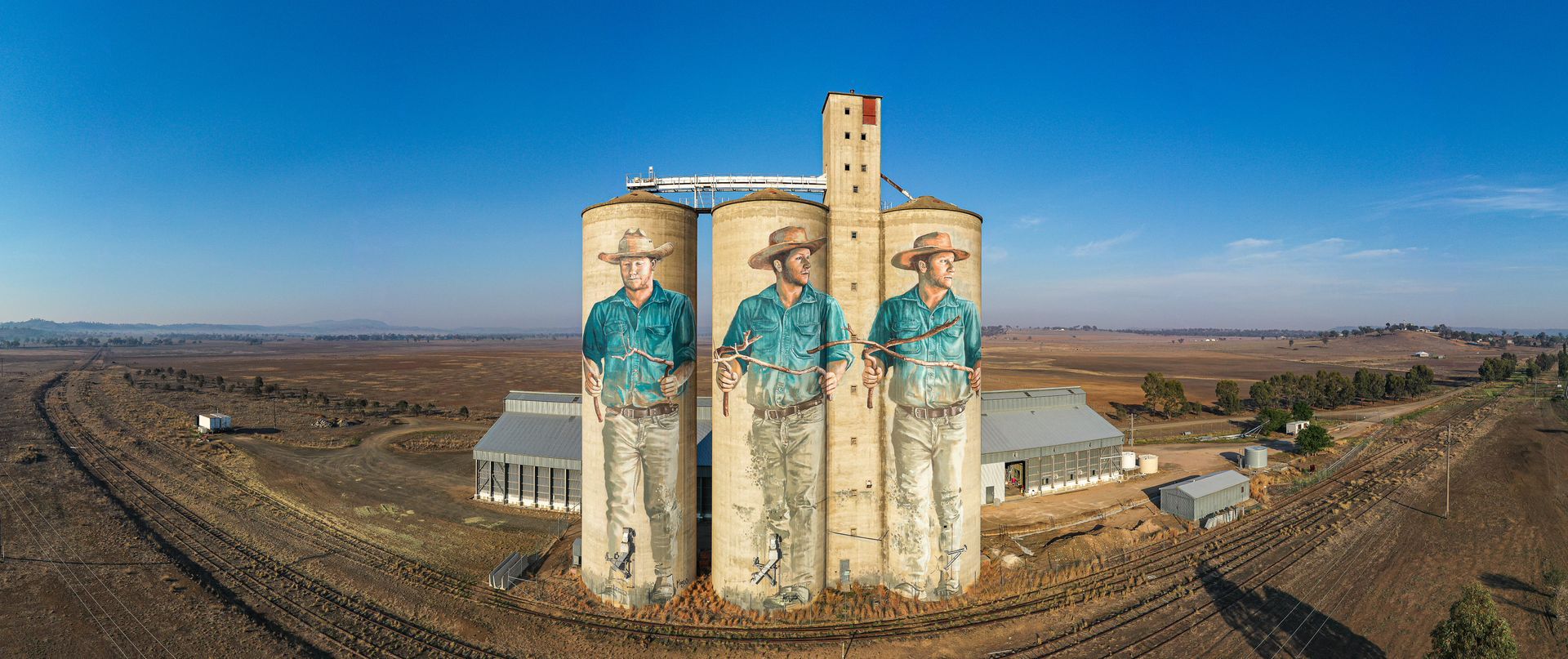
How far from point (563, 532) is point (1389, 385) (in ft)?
469

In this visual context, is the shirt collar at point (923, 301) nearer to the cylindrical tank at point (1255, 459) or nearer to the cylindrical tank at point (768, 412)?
the cylindrical tank at point (768, 412)

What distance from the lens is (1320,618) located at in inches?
1090

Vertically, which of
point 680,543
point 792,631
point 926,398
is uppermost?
point 926,398

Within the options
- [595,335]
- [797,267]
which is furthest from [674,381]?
[797,267]

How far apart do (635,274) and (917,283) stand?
13.4m

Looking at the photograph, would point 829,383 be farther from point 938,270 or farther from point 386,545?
point 386,545

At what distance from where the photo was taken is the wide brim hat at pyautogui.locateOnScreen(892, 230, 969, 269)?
28203mm

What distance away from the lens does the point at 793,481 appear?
2750 centimetres

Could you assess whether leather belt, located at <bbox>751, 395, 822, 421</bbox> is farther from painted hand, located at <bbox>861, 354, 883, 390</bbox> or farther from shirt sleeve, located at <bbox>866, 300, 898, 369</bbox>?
shirt sleeve, located at <bbox>866, 300, 898, 369</bbox>

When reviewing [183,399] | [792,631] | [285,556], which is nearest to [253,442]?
[285,556]

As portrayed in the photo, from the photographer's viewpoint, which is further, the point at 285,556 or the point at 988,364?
the point at 988,364

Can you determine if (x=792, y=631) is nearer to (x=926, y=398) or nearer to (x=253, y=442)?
(x=926, y=398)

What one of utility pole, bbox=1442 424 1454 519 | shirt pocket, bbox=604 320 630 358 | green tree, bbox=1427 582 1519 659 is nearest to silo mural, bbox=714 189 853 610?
shirt pocket, bbox=604 320 630 358

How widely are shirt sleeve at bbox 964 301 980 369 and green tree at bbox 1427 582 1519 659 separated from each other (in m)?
18.5
